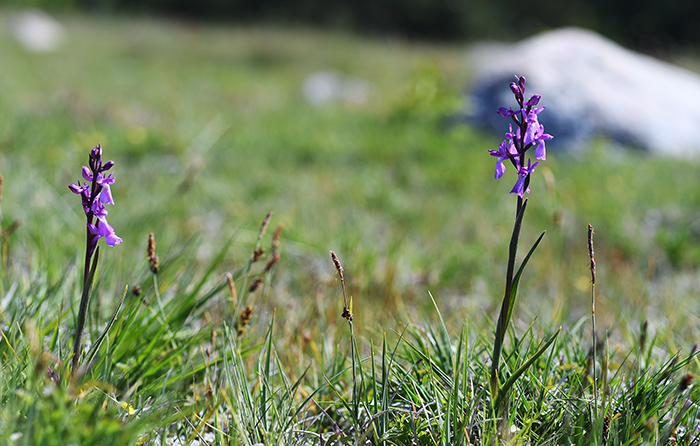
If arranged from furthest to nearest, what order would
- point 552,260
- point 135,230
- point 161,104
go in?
point 161,104, point 552,260, point 135,230

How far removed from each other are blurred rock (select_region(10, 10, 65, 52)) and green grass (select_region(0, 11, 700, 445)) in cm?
692

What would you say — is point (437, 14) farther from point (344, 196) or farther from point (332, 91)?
point (344, 196)

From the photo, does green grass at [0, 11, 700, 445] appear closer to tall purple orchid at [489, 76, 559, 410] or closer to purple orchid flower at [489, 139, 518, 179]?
tall purple orchid at [489, 76, 559, 410]

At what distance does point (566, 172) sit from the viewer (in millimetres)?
5066

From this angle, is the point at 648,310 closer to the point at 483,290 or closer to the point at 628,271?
the point at 628,271

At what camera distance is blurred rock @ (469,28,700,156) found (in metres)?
5.98

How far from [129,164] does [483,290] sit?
3.62 m

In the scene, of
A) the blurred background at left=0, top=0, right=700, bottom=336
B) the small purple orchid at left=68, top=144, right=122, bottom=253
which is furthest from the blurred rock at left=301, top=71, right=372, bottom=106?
the small purple orchid at left=68, top=144, right=122, bottom=253

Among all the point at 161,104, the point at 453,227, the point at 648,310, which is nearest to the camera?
the point at 648,310

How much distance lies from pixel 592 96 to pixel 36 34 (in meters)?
17.1

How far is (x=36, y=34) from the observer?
1656cm

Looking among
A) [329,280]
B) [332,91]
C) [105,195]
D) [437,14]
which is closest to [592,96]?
[329,280]

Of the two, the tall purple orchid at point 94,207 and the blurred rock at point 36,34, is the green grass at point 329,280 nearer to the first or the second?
the tall purple orchid at point 94,207

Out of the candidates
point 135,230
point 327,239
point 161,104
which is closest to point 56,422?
point 135,230
